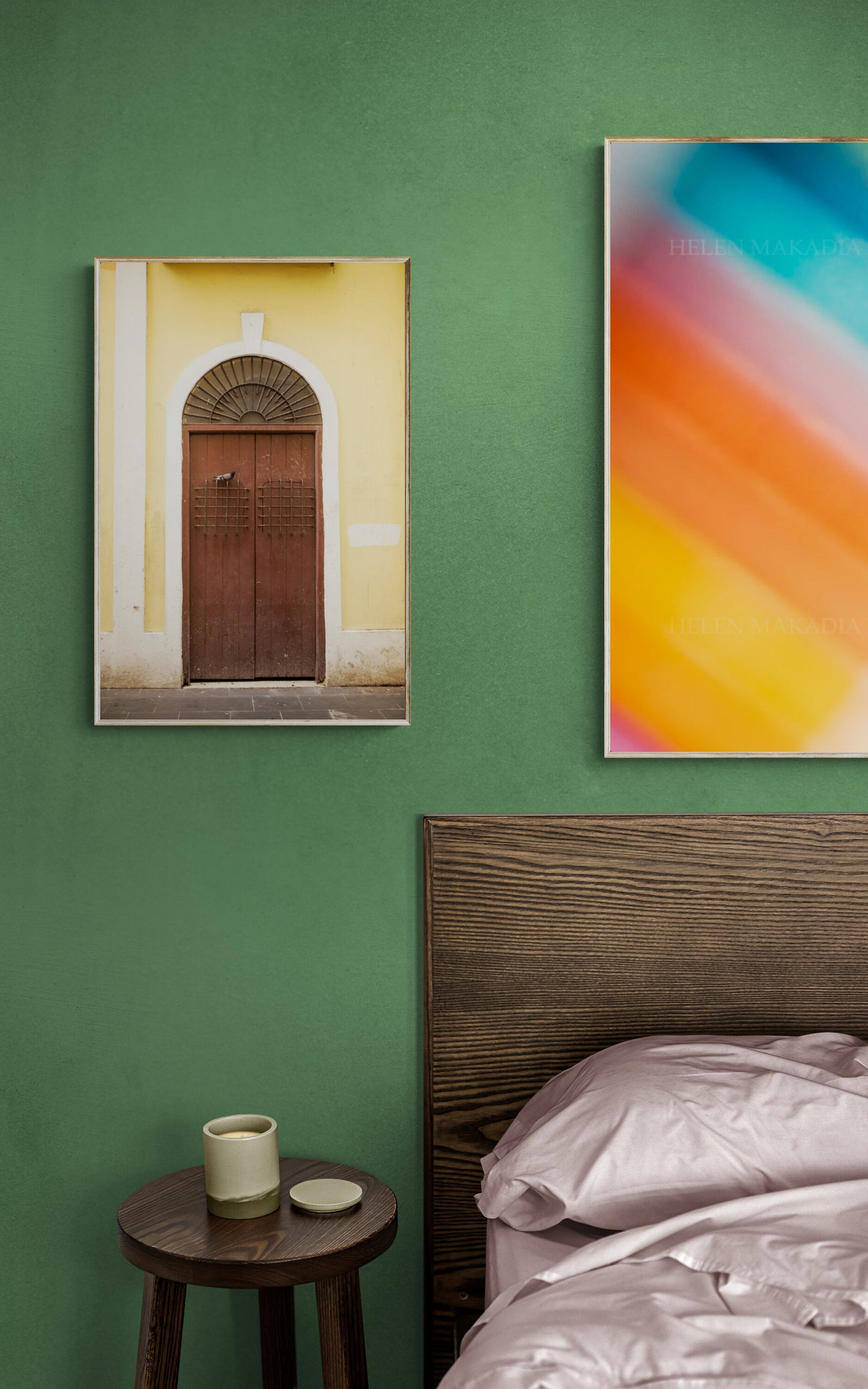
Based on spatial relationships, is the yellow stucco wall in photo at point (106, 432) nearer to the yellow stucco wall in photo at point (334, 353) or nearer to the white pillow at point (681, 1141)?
the yellow stucco wall in photo at point (334, 353)

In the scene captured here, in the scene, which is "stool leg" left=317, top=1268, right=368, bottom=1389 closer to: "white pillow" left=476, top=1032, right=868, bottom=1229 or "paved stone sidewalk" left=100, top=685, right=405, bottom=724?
"white pillow" left=476, top=1032, right=868, bottom=1229

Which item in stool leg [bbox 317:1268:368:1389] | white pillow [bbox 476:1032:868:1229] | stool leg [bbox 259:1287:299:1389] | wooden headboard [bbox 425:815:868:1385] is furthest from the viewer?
wooden headboard [bbox 425:815:868:1385]

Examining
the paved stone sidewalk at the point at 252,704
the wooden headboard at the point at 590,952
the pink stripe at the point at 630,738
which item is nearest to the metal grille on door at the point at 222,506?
the paved stone sidewalk at the point at 252,704

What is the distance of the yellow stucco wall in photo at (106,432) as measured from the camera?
1.66 metres

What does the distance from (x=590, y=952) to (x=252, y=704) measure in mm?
691

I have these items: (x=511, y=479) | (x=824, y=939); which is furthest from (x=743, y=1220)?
(x=511, y=479)

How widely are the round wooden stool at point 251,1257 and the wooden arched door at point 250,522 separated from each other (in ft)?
2.60

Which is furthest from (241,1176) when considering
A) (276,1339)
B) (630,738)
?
(630,738)

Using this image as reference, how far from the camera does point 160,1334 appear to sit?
53.2 inches

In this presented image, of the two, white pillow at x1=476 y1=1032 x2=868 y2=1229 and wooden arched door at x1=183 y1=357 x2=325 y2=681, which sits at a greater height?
wooden arched door at x1=183 y1=357 x2=325 y2=681

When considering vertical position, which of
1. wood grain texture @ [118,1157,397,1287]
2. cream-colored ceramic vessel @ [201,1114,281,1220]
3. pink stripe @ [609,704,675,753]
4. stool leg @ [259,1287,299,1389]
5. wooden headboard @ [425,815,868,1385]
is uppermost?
pink stripe @ [609,704,675,753]

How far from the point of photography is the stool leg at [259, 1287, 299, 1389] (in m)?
1.53

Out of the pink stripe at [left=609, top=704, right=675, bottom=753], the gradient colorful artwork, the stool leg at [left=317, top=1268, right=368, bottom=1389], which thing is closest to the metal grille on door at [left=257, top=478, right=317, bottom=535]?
the gradient colorful artwork

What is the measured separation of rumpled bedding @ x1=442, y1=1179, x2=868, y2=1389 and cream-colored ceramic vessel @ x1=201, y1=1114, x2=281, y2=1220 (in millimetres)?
394
